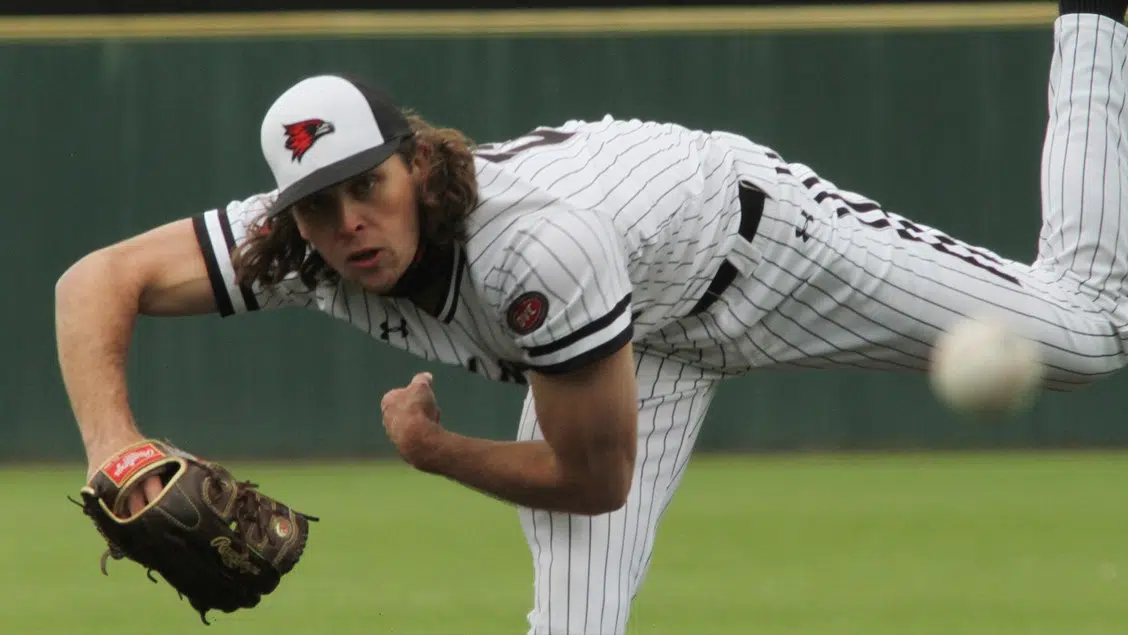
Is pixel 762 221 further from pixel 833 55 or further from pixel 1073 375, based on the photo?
pixel 833 55

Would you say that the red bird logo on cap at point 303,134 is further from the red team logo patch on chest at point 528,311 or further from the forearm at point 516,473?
the forearm at point 516,473

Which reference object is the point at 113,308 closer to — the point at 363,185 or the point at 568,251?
the point at 363,185

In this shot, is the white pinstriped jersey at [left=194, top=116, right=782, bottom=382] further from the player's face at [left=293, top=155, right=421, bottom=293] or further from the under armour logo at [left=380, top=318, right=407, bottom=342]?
the player's face at [left=293, top=155, right=421, bottom=293]

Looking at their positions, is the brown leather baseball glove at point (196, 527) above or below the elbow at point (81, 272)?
below

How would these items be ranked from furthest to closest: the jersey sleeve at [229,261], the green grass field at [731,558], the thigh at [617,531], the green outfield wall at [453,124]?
the green outfield wall at [453,124], the green grass field at [731,558], the thigh at [617,531], the jersey sleeve at [229,261]

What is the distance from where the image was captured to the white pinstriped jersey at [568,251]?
3387 millimetres

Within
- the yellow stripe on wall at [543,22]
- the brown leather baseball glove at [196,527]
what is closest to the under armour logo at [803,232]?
the brown leather baseball glove at [196,527]

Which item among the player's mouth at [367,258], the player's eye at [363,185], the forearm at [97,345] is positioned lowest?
the forearm at [97,345]

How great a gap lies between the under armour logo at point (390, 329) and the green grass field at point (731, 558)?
68.9 inches

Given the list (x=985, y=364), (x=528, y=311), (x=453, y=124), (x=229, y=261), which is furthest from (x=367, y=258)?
(x=453, y=124)

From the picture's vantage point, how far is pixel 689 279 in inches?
156

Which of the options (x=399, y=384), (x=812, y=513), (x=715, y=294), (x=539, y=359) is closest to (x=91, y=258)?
(x=539, y=359)

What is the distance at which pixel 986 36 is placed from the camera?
946 centimetres

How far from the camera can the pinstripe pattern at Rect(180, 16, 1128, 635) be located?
3.47 metres
